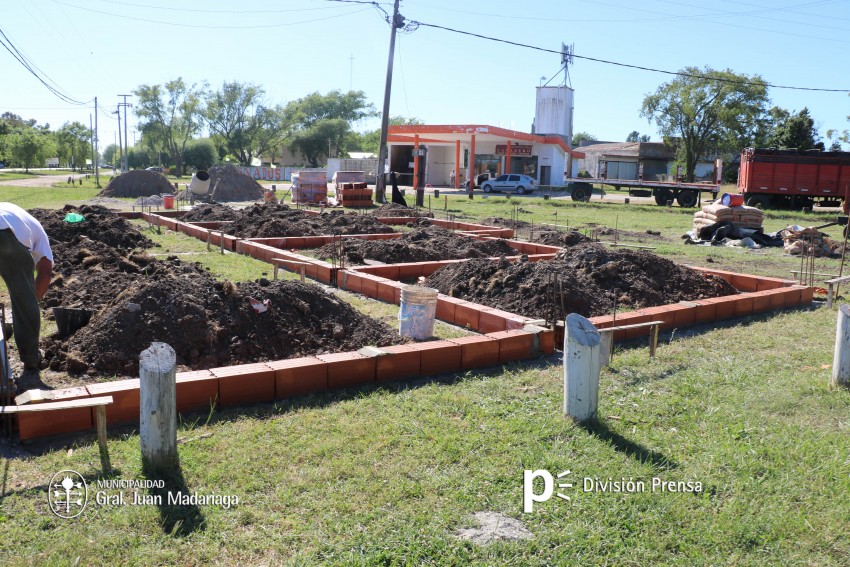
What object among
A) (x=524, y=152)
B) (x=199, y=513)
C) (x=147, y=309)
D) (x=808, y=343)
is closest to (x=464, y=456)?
(x=199, y=513)

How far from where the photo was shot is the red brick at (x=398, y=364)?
518cm

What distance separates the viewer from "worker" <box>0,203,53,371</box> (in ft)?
15.9

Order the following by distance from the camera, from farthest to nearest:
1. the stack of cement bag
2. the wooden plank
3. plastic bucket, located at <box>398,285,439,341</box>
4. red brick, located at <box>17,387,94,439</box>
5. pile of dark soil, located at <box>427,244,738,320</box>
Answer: the stack of cement bag < pile of dark soil, located at <box>427,244,738,320</box> < plastic bucket, located at <box>398,285,439,341</box> < red brick, located at <box>17,387,94,439</box> < the wooden plank

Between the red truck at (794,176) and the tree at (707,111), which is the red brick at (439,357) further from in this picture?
the tree at (707,111)

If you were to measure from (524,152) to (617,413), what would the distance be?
4551 cm

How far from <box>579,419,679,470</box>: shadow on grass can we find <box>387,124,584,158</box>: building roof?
3964cm

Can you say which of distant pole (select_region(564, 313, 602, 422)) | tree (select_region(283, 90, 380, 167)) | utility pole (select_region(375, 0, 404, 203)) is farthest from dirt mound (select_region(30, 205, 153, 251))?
tree (select_region(283, 90, 380, 167))

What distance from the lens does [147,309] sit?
5.73 meters

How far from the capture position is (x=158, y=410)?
3484mm

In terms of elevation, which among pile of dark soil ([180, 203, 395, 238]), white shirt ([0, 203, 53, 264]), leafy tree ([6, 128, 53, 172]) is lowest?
pile of dark soil ([180, 203, 395, 238])

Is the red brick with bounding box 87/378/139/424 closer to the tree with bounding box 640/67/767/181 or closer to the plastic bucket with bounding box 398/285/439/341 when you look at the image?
the plastic bucket with bounding box 398/285/439/341

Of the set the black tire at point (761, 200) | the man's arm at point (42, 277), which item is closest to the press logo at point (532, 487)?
the man's arm at point (42, 277)

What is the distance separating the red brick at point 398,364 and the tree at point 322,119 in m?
75.5

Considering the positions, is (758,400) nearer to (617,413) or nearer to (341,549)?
(617,413)
